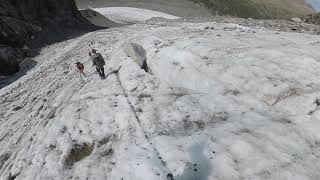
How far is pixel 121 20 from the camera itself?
254ft

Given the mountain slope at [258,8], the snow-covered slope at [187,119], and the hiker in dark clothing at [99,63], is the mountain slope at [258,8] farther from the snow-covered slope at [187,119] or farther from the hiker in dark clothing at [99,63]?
the snow-covered slope at [187,119]

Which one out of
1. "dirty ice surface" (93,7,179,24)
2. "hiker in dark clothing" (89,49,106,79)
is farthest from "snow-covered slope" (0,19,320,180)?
"dirty ice surface" (93,7,179,24)

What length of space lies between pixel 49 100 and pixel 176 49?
22.1 ft

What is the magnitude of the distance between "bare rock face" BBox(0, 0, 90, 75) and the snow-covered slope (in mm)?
16036

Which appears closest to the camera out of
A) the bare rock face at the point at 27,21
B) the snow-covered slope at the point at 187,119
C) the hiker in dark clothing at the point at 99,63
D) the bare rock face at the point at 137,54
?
the snow-covered slope at the point at 187,119

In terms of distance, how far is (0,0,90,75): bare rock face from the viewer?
38525 millimetres

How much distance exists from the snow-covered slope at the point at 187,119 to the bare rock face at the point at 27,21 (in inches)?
631

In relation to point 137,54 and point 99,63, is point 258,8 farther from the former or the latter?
point 99,63

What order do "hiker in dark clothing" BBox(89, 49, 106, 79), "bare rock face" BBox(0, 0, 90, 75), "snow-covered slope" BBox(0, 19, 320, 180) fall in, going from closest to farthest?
"snow-covered slope" BBox(0, 19, 320, 180), "hiker in dark clothing" BBox(89, 49, 106, 79), "bare rock face" BBox(0, 0, 90, 75)

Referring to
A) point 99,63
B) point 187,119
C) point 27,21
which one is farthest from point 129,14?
point 187,119

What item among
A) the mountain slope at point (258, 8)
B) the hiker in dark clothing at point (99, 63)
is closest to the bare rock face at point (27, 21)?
the hiker in dark clothing at point (99, 63)

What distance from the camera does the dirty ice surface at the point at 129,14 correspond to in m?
78.5

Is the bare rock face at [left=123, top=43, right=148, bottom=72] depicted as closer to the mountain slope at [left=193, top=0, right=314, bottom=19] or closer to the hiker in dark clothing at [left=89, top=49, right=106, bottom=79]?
the hiker in dark clothing at [left=89, top=49, right=106, bottom=79]

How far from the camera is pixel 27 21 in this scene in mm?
48625
